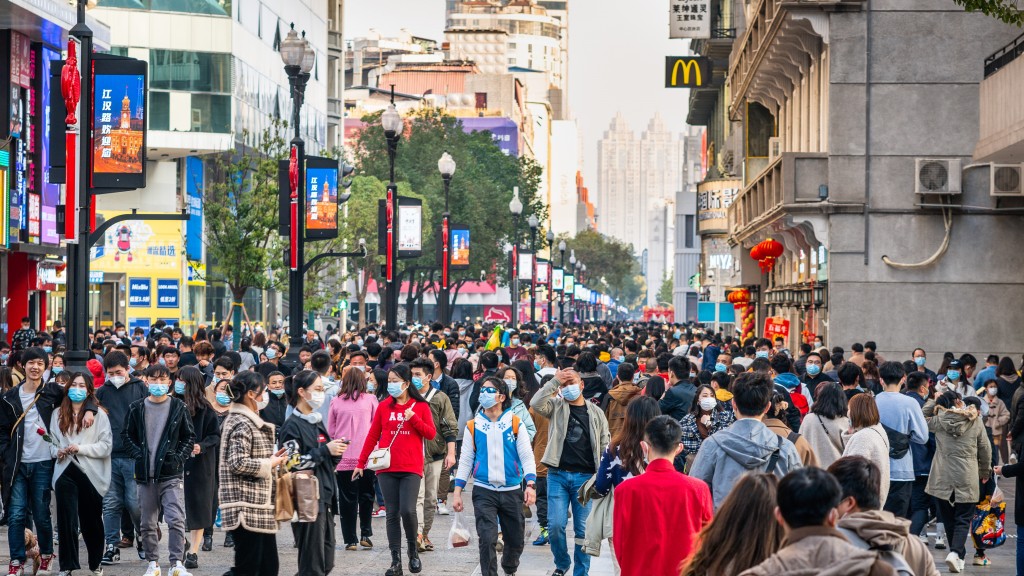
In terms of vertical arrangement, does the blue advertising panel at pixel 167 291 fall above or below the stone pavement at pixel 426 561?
above

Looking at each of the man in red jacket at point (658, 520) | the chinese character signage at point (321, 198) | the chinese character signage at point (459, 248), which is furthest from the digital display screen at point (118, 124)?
the chinese character signage at point (459, 248)

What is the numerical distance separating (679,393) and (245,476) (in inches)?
219

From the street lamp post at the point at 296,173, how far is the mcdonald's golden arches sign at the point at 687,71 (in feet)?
137

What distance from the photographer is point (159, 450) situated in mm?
12016

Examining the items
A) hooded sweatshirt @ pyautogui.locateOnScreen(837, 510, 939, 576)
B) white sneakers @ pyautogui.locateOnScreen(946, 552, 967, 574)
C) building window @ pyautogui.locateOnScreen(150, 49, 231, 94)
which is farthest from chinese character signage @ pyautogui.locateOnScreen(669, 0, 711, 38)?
hooded sweatshirt @ pyautogui.locateOnScreen(837, 510, 939, 576)

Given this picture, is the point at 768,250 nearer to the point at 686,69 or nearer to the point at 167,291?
the point at 167,291

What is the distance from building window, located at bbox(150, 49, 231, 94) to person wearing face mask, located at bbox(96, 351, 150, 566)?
43491 mm

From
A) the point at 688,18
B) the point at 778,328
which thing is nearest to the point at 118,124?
the point at 778,328

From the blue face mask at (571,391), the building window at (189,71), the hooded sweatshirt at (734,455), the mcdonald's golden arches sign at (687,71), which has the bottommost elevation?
the hooded sweatshirt at (734,455)

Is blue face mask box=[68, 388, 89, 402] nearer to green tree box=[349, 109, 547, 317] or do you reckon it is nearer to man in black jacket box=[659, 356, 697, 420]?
man in black jacket box=[659, 356, 697, 420]

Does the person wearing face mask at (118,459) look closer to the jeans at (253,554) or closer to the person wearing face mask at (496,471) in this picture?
the jeans at (253,554)

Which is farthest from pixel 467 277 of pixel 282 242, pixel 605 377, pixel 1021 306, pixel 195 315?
pixel 605 377

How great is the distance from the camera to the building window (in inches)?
2176

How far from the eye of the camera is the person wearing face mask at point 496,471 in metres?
11.5
